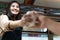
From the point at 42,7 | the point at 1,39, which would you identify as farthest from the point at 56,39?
the point at 1,39

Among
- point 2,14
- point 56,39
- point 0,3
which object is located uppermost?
point 0,3

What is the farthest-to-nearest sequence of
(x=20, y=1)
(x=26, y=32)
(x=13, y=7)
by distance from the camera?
(x=26, y=32)
(x=20, y=1)
(x=13, y=7)

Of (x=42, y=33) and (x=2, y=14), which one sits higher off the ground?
(x=2, y=14)

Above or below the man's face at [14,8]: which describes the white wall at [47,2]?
above

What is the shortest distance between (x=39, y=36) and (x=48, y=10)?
45cm

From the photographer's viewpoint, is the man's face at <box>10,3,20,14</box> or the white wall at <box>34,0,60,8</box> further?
the white wall at <box>34,0,60,8</box>

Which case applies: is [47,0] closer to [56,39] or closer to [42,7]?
[42,7]

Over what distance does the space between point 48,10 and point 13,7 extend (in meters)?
0.34

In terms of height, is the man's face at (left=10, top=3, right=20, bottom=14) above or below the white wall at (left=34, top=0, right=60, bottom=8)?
below

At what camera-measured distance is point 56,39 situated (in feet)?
5.30

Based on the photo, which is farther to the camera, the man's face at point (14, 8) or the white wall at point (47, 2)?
the white wall at point (47, 2)

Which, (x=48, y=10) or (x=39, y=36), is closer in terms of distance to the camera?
(x=48, y=10)

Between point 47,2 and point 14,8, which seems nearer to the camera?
point 14,8

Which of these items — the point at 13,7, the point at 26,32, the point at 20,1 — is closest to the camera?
the point at 13,7
